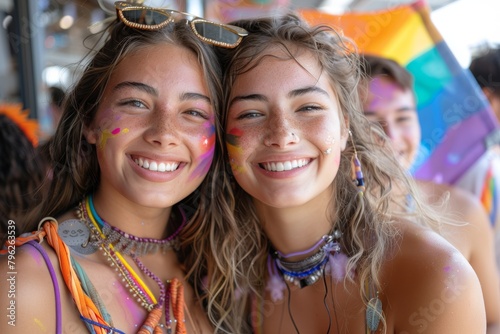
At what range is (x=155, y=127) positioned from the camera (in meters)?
1.68

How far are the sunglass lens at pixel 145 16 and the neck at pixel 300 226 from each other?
785 mm

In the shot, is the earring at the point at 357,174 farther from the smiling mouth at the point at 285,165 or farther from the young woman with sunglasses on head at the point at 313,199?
the smiling mouth at the point at 285,165

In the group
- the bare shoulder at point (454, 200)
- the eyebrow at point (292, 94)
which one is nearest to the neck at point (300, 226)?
the eyebrow at point (292, 94)

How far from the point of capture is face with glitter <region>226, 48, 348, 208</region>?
169 cm

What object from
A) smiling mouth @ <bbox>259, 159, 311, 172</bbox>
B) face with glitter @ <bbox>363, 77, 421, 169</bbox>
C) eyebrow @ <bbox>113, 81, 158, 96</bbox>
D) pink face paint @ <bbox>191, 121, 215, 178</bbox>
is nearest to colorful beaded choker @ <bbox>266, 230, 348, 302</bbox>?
smiling mouth @ <bbox>259, 159, 311, 172</bbox>

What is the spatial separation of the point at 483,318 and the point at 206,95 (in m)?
1.10

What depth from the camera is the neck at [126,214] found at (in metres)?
1.77

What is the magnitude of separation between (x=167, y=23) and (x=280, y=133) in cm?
58

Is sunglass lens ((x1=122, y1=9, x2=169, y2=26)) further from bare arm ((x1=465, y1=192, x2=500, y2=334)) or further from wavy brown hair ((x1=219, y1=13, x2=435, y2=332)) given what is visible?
bare arm ((x1=465, y1=192, x2=500, y2=334))

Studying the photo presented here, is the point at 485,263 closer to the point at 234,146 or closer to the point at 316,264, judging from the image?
the point at 316,264

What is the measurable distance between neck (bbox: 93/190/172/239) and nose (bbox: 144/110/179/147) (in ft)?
0.84

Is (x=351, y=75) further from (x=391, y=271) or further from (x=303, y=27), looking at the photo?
(x=391, y=271)

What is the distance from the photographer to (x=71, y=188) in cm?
186

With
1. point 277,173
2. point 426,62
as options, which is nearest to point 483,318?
point 277,173
